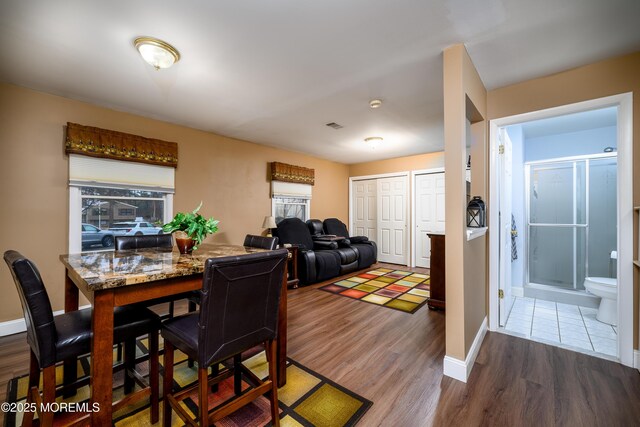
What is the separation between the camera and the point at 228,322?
121 cm

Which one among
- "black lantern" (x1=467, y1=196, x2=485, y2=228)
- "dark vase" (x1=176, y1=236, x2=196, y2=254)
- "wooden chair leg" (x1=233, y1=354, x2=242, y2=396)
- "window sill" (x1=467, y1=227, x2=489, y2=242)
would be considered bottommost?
"wooden chair leg" (x1=233, y1=354, x2=242, y2=396)

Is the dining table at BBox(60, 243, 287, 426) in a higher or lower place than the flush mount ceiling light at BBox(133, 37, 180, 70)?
lower

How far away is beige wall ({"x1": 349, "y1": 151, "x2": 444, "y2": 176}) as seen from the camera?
5395 millimetres

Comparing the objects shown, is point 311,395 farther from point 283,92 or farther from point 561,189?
point 561,189

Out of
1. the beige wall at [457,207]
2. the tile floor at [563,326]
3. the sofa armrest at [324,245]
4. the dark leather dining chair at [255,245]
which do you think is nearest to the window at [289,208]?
the sofa armrest at [324,245]

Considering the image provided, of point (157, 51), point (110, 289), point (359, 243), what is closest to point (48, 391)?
point (110, 289)

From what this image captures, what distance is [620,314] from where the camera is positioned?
6.77 ft

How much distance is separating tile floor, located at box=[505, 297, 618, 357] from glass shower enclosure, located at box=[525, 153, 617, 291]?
769 mm

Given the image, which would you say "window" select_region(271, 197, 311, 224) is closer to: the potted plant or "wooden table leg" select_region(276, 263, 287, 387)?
the potted plant

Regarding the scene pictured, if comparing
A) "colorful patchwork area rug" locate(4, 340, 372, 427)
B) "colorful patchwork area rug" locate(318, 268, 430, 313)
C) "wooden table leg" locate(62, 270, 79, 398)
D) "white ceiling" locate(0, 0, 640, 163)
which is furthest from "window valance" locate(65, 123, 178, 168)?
"colorful patchwork area rug" locate(318, 268, 430, 313)

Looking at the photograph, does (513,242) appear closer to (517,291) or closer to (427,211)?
(517,291)

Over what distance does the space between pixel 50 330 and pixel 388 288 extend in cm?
371

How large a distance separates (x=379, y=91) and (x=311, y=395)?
8.94ft

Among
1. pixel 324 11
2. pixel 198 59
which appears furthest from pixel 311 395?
pixel 198 59
